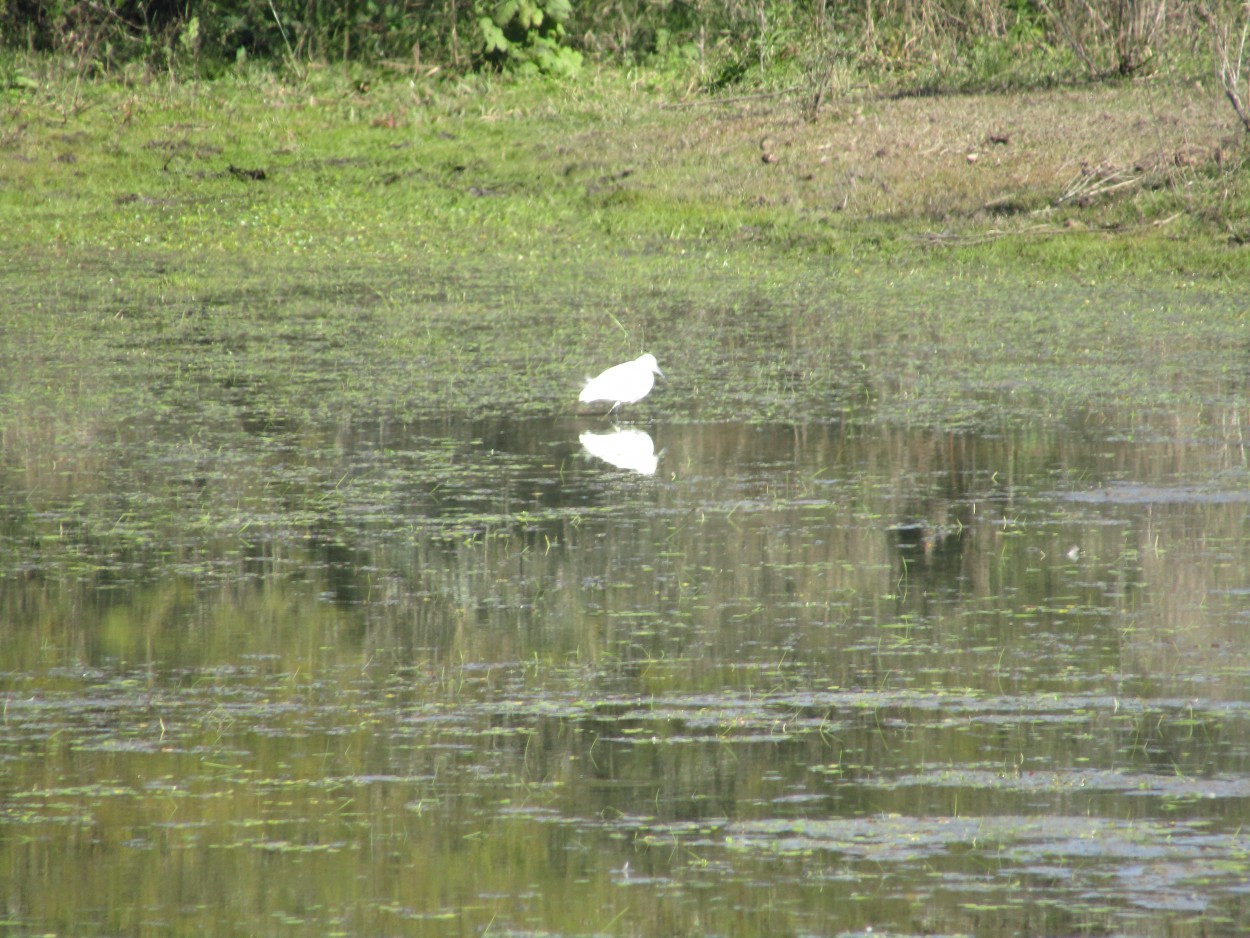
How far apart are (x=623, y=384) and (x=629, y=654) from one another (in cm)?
377

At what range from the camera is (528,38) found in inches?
909

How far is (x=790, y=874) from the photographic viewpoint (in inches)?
175

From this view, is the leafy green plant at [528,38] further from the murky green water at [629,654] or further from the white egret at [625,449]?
the white egret at [625,449]

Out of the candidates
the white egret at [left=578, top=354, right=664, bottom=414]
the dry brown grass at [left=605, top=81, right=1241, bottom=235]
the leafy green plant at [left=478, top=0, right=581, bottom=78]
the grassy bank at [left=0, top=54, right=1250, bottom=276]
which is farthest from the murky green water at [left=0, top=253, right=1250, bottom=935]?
the leafy green plant at [left=478, top=0, right=581, bottom=78]

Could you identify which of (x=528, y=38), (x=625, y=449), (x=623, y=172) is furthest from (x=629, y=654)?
(x=528, y=38)

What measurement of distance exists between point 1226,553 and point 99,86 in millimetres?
17167

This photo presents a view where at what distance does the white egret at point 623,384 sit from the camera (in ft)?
31.9

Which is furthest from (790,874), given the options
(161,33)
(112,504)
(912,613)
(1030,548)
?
(161,33)

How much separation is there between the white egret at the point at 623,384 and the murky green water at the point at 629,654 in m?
0.17

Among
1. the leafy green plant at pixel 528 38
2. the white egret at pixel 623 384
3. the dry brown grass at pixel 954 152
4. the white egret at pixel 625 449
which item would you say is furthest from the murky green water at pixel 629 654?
the leafy green plant at pixel 528 38

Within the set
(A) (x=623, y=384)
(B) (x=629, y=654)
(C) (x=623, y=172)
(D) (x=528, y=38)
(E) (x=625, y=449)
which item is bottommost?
(B) (x=629, y=654)

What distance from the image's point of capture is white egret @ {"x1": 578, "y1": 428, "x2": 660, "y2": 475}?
8.89 meters

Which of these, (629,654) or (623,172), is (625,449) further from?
(623,172)

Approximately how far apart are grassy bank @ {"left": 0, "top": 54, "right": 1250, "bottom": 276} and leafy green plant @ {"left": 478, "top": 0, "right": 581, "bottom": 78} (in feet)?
2.77
